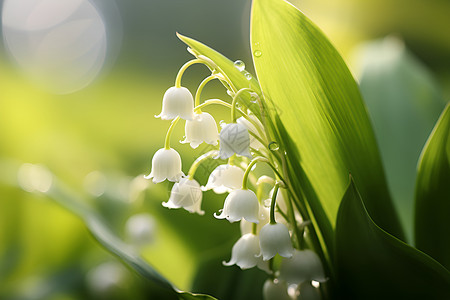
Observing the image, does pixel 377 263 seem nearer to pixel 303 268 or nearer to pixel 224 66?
pixel 303 268

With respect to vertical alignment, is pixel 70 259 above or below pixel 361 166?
below

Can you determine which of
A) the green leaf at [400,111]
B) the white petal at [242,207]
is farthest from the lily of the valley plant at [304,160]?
the green leaf at [400,111]

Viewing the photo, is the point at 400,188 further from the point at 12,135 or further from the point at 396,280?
the point at 12,135

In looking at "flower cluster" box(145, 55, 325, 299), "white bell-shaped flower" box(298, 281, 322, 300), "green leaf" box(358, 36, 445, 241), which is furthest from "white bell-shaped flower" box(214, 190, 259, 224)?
"green leaf" box(358, 36, 445, 241)

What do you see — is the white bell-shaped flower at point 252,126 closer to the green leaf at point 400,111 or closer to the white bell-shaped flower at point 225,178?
the white bell-shaped flower at point 225,178

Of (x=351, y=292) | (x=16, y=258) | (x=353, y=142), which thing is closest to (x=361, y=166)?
(x=353, y=142)

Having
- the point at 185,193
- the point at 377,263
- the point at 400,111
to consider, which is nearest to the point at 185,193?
the point at 185,193

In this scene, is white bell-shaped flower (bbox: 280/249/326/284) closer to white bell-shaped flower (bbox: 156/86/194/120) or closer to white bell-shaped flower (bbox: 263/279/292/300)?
white bell-shaped flower (bbox: 263/279/292/300)
